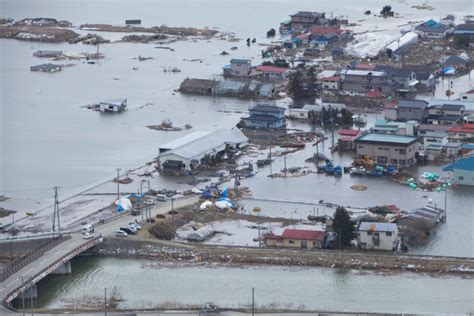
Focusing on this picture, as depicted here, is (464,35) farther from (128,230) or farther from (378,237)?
(128,230)

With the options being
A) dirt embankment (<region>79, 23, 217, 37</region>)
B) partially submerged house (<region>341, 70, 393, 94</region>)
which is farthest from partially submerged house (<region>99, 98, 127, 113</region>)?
dirt embankment (<region>79, 23, 217, 37</region>)

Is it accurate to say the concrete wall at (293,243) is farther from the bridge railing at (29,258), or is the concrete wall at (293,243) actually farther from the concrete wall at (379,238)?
the bridge railing at (29,258)

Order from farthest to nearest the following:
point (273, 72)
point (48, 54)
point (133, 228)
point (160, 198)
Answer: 1. point (48, 54)
2. point (273, 72)
3. point (160, 198)
4. point (133, 228)

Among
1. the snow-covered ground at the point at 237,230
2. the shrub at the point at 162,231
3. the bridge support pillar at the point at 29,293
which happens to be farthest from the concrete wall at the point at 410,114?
the bridge support pillar at the point at 29,293

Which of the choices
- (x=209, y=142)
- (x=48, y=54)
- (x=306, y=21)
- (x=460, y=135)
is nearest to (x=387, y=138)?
(x=460, y=135)

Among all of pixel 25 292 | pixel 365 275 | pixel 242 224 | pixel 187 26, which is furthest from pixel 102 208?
pixel 187 26

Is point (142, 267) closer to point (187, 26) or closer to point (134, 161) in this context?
point (134, 161)
